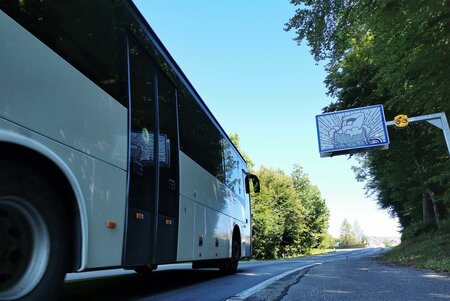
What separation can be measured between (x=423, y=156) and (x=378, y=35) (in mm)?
10241

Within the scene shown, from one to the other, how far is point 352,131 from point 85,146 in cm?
1734

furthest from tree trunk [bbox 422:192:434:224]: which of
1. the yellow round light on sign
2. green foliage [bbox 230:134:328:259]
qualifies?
green foliage [bbox 230:134:328:259]

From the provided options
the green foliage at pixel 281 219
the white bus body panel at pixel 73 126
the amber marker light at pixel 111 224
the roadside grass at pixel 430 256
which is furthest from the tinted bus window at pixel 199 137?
the green foliage at pixel 281 219

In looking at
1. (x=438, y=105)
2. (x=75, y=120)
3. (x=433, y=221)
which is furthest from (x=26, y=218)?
(x=433, y=221)

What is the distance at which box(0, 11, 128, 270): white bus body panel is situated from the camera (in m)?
2.96

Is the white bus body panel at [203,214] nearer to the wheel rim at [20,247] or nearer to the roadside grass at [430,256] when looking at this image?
the wheel rim at [20,247]

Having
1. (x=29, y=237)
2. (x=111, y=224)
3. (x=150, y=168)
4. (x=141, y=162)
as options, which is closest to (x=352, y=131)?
(x=150, y=168)

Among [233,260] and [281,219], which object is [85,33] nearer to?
[233,260]

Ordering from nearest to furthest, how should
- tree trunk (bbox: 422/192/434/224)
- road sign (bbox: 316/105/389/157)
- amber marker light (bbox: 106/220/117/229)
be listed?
amber marker light (bbox: 106/220/117/229)
road sign (bbox: 316/105/389/157)
tree trunk (bbox: 422/192/434/224)

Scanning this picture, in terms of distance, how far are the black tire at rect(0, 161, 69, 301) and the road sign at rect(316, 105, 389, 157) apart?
1677 centimetres

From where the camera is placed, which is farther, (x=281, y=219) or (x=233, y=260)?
(x=281, y=219)

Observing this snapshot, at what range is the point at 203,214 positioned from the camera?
25.6 feet

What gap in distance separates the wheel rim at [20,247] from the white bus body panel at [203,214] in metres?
3.24

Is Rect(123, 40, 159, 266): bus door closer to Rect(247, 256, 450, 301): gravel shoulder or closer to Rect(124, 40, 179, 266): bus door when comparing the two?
Rect(124, 40, 179, 266): bus door
